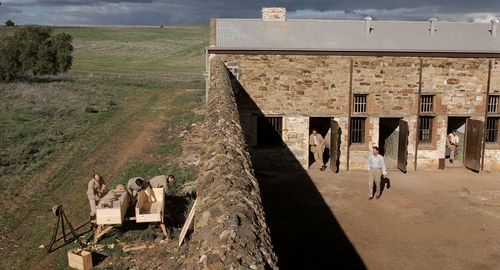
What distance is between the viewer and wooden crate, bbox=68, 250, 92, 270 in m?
9.91

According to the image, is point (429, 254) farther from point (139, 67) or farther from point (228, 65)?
point (139, 67)

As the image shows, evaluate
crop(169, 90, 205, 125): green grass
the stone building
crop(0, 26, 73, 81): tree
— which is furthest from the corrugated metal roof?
crop(0, 26, 73, 81): tree

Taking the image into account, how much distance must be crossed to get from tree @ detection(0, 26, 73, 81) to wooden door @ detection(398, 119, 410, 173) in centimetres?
3238

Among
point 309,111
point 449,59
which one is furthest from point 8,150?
point 449,59

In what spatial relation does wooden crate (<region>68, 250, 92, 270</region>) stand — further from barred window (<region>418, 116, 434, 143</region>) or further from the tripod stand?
barred window (<region>418, 116, 434, 143</region>)

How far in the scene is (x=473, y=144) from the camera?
762 inches

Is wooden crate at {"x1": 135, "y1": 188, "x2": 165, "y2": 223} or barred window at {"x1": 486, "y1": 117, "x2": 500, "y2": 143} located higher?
barred window at {"x1": 486, "y1": 117, "x2": 500, "y2": 143}

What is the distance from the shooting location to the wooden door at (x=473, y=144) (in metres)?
19.1

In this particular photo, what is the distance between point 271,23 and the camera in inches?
837

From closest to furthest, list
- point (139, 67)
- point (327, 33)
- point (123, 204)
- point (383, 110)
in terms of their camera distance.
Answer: point (123, 204), point (383, 110), point (327, 33), point (139, 67)

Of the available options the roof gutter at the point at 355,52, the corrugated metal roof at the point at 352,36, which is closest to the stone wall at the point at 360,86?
the roof gutter at the point at 355,52

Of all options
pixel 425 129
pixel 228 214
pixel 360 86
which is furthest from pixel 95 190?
pixel 425 129

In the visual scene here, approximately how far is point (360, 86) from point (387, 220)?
6.58 m

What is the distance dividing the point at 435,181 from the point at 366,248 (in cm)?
727
